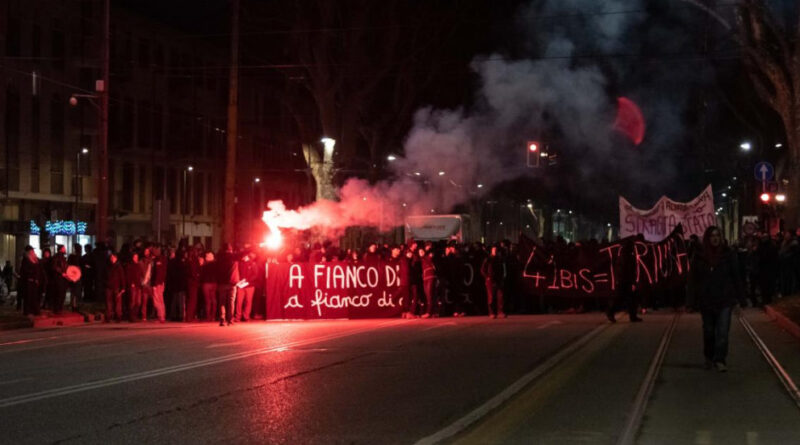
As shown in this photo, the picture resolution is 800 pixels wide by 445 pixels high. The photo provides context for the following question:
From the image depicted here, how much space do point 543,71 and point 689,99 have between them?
12.1 metres

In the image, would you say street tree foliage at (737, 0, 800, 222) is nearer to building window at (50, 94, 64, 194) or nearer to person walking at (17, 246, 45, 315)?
person walking at (17, 246, 45, 315)

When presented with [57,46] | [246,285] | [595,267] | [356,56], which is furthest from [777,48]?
[57,46]

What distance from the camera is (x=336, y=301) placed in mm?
26531

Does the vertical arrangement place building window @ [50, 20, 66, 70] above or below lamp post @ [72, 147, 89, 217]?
above

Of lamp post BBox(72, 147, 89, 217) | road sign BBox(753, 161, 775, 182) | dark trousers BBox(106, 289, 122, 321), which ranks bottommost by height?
dark trousers BBox(106, 289, 122, 321)

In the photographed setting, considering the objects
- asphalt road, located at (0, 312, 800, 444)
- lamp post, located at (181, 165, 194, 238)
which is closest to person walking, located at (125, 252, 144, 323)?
asphalt road, located at (0, 312, 800, 444)

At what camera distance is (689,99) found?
48.8m

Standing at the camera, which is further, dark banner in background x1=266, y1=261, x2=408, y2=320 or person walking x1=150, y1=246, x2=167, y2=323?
dark banner in background x1=266, y1=261, x2=408, y2=320

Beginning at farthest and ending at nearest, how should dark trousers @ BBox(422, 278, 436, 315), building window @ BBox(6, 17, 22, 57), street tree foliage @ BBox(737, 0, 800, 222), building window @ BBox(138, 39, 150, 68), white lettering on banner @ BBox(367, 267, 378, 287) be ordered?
1. building window @ BBox(138, 39, 150, 68)
2. building window @ BBox(6, 17, 22, 57)
3. street tree foliage @ BBox(737, 0, 800, 222)
4. white lettering on banner @ BBox(367, 267, 378, 287)
5. dark trousers @ BBox(422, 278, 436, 315)

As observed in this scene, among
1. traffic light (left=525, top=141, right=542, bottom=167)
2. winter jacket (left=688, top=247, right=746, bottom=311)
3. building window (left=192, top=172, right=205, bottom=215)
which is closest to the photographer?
winter jacket (left=688, top=247, right=746, bottom=311)

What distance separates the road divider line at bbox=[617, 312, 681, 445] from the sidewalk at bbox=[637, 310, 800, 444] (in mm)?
80

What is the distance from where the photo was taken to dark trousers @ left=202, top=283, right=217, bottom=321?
2519cm

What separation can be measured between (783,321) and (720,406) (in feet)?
35.8

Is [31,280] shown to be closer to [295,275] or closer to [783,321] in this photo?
[295,275]
